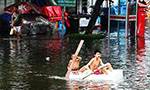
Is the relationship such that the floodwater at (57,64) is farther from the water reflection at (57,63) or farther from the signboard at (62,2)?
the signboard at (62,2)

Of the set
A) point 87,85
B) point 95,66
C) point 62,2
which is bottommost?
point 87,85

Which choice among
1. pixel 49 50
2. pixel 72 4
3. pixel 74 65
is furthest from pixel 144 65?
pixel 72 4

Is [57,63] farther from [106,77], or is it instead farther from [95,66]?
[106,77]

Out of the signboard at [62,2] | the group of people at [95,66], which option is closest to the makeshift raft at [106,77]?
the group of people at [95,66]

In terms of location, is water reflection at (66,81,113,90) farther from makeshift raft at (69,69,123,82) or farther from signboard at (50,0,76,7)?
signboard at (50,0,76,7)

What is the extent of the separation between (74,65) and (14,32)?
14453mm

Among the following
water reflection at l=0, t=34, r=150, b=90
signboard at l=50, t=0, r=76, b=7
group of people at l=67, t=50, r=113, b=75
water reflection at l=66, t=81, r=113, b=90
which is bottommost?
water reflection at l=0, t=34, r=150, b=90

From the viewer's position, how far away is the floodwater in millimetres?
10219

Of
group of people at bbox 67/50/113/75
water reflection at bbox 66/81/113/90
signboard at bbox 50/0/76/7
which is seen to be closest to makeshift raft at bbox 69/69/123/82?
group of people at bbox 67/50/113/75

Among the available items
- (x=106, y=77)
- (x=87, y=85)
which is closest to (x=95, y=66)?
(x=106, y=77)

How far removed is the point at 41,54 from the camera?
52.7 feet

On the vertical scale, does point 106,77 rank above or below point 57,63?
above

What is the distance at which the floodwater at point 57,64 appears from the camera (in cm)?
1022

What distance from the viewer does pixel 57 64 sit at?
1356 cm
